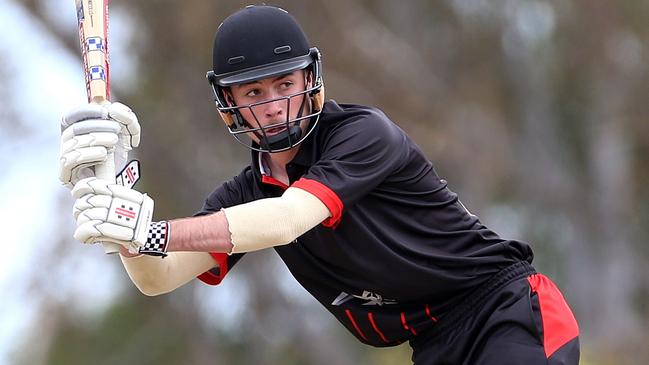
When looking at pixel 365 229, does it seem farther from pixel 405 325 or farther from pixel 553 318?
pixel 553 318

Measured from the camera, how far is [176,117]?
19.0 metres

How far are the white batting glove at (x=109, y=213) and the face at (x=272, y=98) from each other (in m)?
0.76

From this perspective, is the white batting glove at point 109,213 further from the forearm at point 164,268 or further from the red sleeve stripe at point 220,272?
the red sleeve stripe at point 220,272

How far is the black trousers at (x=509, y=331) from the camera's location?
5277 mm

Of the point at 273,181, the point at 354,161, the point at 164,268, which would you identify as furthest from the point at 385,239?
the point at 164,268

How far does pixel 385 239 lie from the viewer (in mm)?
5449

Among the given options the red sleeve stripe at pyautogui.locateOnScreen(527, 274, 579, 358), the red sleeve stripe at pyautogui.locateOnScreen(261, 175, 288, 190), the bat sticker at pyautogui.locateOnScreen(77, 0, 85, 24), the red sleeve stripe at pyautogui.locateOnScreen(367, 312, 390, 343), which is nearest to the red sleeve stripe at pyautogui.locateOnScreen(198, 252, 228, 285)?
the red sleeve stripe at pyautogui.locateOnScreen(261, 175, 288, 190)

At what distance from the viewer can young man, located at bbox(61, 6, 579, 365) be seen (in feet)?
17.2

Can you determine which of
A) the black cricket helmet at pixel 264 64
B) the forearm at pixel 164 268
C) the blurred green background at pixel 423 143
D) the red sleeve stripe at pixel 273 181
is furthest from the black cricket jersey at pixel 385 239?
the blurred green background at pixel 423 143

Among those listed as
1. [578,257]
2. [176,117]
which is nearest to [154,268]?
[176,117]

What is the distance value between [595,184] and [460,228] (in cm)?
1435

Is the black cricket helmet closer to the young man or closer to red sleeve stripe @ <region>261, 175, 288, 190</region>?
the young man

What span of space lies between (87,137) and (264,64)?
88 centimetres

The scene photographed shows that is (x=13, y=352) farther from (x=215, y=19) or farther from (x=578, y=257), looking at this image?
(x=578, y=257)
